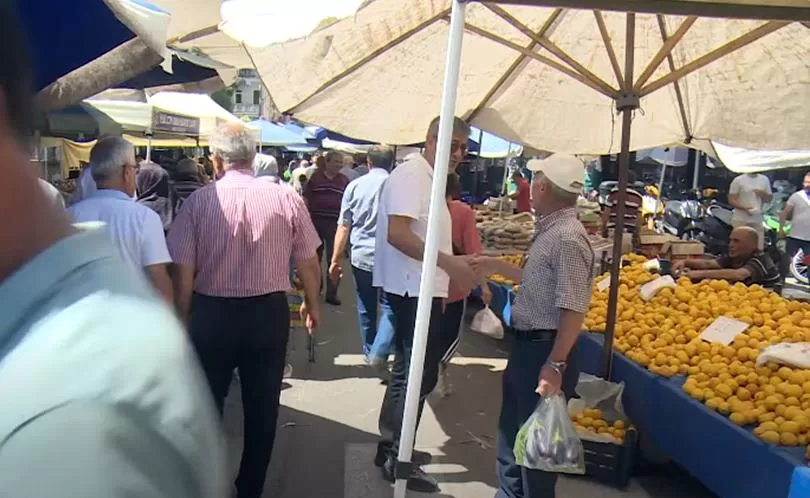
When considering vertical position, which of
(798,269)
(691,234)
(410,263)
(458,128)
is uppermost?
(458,128)

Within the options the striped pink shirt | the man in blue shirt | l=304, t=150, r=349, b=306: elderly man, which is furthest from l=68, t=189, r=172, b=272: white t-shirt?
l=304, t=150, r=349, b=306: elderly man

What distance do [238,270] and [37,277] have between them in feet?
9.86

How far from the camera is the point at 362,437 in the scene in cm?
528

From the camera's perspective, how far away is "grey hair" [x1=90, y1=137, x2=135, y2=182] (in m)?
3.50

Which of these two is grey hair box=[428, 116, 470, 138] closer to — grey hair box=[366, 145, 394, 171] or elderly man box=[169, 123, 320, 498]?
elderly man box=[169, 123, 320, 498]

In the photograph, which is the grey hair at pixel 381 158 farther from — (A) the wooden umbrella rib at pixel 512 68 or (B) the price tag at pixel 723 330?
(B) the price tag at pixel 723 330

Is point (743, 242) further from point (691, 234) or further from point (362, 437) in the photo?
point (691, 234)

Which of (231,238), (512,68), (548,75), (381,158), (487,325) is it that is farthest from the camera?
(381,158)

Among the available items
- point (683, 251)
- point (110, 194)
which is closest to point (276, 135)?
point (683, 251)

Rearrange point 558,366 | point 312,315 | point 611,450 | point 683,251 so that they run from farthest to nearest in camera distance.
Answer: point 683,251, point 611,450, point 312,315, point 558,366

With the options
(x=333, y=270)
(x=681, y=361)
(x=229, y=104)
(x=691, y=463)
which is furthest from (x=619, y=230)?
(x=229, y=104)

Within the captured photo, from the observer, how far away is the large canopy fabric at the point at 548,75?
477cm

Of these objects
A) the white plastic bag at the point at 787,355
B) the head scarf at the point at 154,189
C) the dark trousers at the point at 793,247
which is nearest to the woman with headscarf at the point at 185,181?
the head scarf at the point at 154,189

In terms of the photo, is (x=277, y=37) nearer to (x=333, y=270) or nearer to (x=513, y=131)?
(x=513, y=131)
